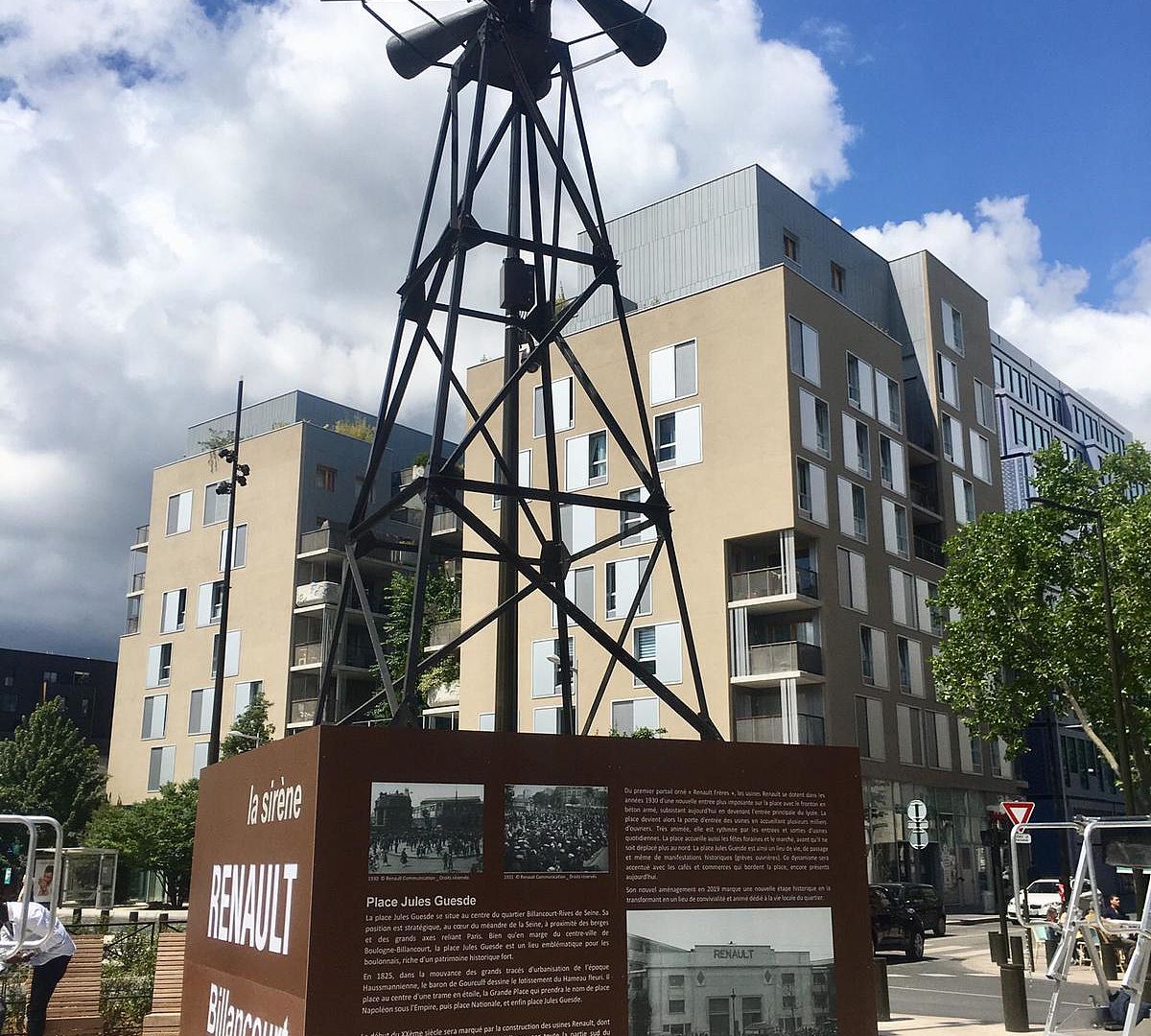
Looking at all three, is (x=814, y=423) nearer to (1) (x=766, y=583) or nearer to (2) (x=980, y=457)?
(1) (x=766, y=583)

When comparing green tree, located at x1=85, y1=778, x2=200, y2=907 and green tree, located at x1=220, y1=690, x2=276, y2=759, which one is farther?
green tree, located at x1=220, y1=690, x2=276, y2=759

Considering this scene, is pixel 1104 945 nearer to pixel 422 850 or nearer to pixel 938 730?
pixel 422 850

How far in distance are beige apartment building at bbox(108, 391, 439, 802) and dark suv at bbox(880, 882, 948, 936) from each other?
92.3 feet

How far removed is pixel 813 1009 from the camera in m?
8.05

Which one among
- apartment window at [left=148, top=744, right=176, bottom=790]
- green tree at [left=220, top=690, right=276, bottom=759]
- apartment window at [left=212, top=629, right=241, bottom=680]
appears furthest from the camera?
apartment window at [left=148, top=744, right=176, bottom=790]

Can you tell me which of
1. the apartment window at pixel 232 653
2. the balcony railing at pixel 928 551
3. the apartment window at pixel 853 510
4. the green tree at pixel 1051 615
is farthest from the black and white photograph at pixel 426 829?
the apartment window at pixel 232 653

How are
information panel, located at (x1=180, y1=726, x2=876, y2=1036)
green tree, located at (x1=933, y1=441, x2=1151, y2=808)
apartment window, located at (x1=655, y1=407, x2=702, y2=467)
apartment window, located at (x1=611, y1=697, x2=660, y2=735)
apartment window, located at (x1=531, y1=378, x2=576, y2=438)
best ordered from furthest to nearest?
apartment window, located at (x1=531, y1=378, x2=576, y2=438) → apartment window, located at (x1=655, y1=407, x2=702, y2=467) → apartment window, located at (x1=611, y1=697, x2=660, y2=735) → green tree, located at (x1=933, y1=441, x2=1151, y2=808) → information panel, located at (x1=180, y1=726, x2=876, y2=1036)

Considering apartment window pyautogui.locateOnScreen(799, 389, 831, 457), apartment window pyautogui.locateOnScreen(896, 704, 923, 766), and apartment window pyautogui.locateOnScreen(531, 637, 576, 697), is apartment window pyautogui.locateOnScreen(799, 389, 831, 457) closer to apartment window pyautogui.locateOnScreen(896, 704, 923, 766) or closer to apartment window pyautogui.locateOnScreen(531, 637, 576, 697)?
apartment window pyautogui.locateOnScreen(896, 704, 923, 766)

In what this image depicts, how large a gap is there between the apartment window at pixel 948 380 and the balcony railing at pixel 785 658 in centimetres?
1583

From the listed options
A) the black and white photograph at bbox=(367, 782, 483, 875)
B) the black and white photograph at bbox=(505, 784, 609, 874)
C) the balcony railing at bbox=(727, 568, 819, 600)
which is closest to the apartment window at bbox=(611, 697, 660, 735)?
the balcony railing at bbox=(727, 568, 819, 600)

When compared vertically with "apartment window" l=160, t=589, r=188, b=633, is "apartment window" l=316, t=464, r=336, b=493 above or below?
above

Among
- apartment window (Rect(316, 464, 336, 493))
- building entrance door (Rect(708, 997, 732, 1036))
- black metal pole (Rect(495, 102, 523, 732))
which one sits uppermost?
apartment window (Rect(316, 464, 336, 493))

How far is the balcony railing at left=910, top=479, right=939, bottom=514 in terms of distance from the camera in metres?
49.2

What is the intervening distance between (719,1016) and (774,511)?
32934 millimetres
